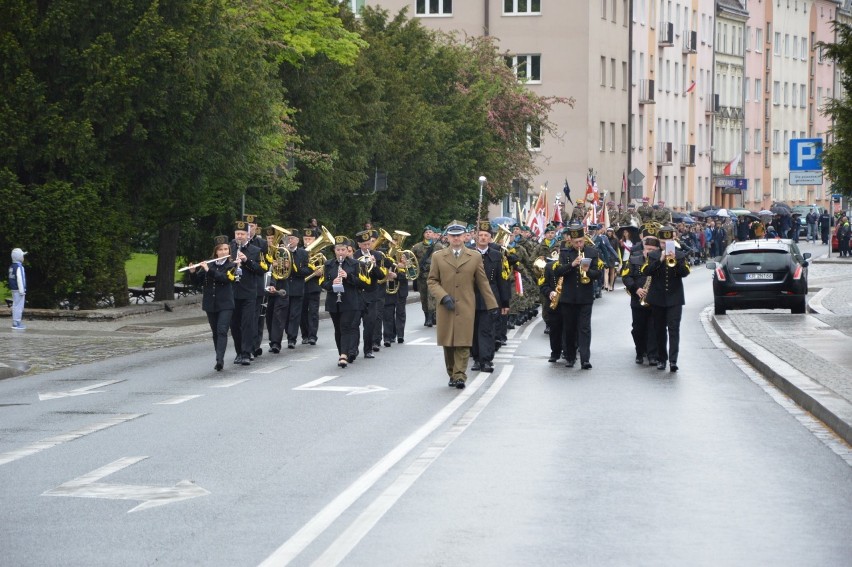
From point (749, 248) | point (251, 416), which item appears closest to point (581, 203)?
point (749, 248)

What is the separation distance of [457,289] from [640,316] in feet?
11.7

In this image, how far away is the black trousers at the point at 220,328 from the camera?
22.1m

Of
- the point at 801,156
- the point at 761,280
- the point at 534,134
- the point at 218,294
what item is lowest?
the point at 761,280

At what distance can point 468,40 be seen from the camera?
6744 centimetres

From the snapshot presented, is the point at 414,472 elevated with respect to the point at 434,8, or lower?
lower

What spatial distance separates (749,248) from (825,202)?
101 metres

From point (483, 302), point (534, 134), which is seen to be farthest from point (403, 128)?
point (483, 302)

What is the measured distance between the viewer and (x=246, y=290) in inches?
910

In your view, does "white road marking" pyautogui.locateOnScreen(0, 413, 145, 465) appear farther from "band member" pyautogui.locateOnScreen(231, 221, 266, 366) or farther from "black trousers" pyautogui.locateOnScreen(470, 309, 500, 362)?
"band member" pyautogui.locateOnScreen(231, 221, 266, 366)

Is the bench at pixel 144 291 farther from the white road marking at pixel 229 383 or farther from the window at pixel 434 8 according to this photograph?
the window at pixel 434 8

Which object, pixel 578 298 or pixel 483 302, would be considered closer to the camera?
pixel 483 302

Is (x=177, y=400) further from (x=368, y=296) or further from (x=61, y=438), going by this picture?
(x=368, y=296)

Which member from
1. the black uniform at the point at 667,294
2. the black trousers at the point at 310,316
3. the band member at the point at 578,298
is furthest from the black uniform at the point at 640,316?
the black trousers at the point at 310,316

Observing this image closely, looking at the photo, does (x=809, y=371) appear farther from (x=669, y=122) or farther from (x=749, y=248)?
(x=669, y=122)
